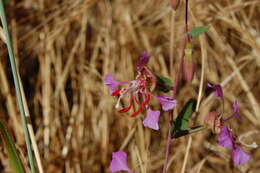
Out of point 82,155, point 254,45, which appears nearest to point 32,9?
point 82,155

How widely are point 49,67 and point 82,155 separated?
17.5 inches

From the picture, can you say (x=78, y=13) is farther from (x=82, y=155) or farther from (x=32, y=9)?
(x=82, y=155)

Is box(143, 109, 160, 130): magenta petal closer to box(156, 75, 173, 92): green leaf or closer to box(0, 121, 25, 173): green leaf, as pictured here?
box(156, 75, 173, 92): green leaf

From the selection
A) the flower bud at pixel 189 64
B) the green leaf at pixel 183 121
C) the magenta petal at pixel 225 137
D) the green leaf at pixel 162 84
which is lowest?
the magenta petal at pixel 225 137

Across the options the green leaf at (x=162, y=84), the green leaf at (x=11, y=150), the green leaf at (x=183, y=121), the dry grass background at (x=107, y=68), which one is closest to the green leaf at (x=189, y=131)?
the green leaf at (x=183, y=121)

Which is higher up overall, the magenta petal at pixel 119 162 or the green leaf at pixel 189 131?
the green leaf at pixel 189 131

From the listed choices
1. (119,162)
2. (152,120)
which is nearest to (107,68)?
(119,162)

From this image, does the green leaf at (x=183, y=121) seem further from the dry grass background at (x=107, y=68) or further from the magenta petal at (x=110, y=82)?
the dry grass background at (x=107, y=68)

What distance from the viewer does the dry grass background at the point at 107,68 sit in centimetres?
167

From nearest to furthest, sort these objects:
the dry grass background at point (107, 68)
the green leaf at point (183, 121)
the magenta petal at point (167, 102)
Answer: the magenta petal at point (167, 102)
the green leaf at point (183, 121)
the dry grass background at point (107, 68)

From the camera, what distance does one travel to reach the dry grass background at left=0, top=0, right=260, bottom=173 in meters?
1.67

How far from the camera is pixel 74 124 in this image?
1.70 metres

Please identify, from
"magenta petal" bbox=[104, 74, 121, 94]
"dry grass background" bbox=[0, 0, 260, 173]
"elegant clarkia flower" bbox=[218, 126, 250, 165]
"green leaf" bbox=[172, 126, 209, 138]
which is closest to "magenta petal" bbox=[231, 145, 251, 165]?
"elegant clarkia flower" bbox=[218, 126, 250, 165]

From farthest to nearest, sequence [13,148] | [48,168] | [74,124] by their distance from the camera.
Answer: [74,124] < [48,168] < [13,148]
